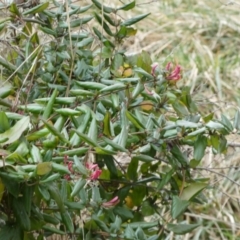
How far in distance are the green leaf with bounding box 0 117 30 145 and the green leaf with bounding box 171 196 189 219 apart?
0.36 m

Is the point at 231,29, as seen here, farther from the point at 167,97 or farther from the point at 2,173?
the point at 2,173

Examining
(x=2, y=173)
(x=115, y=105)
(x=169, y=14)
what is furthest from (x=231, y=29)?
(x=2, y=173)

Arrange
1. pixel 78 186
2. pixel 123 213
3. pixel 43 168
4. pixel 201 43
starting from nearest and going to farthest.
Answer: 1. pixel 43 168
2. pixel 78 186
3. pixel 123 213
4. pixel 201 43

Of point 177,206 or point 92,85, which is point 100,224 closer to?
point 177,206

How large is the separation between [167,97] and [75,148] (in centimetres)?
25

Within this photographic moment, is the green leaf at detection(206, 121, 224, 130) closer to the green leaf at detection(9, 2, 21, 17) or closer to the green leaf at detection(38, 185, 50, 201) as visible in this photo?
the green leaf at detection(38, 185, 50, 201)

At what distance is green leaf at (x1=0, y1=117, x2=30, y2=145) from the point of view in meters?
0.99

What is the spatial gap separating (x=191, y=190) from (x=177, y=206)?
0.04 meters

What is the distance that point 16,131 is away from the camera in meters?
1.00

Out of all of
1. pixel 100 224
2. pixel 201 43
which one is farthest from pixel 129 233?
pixel 201 43

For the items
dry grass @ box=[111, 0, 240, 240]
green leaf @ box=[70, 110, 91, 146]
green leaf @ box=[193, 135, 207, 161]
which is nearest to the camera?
green leaf @ box=[70, 110, 91, 146]

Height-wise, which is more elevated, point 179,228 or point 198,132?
point 198,132

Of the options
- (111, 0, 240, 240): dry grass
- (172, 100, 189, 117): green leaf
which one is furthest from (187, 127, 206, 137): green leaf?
(111, 0, 240, 240): dry grass

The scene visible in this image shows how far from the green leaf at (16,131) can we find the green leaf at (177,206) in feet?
1.18
